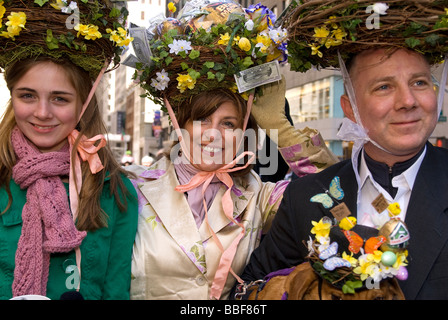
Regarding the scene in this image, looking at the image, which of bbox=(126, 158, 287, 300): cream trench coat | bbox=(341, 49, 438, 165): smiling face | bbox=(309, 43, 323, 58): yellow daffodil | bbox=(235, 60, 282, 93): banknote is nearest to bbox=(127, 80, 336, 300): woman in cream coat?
bbox=(126, 158, 287, 300): cream trench coat

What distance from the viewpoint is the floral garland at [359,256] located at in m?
1.51

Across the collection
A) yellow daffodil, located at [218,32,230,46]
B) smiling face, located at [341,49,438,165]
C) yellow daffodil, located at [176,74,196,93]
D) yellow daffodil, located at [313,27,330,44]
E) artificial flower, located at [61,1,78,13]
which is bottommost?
smiling face, located at [341,49,438,165]

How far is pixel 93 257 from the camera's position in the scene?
6.68 ft

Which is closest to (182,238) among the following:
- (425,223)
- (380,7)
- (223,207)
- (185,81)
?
(223,207)

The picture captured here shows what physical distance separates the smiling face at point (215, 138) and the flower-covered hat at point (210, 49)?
0.15 metres

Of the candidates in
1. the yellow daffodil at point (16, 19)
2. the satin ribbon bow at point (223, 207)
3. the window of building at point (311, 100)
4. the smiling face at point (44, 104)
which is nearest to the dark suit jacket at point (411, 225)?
the satin ribbon bow at point (223, 207)

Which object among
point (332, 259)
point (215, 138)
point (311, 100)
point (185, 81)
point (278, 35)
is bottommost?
point (332, 259)

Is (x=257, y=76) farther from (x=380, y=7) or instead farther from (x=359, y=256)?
(x=359, y=256)

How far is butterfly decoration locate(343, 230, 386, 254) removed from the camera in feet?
5.11

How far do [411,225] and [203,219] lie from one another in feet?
3.57

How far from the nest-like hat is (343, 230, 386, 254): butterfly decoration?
0.80 meters

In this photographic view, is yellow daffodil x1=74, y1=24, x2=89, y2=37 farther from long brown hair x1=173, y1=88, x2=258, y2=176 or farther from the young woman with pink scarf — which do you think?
long brown hair x1=173, y1=88, x2=258, y2=176

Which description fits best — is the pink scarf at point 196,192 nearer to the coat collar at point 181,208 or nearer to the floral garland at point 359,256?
the coat collar at point 181,208

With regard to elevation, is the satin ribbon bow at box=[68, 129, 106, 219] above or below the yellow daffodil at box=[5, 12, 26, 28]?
below
